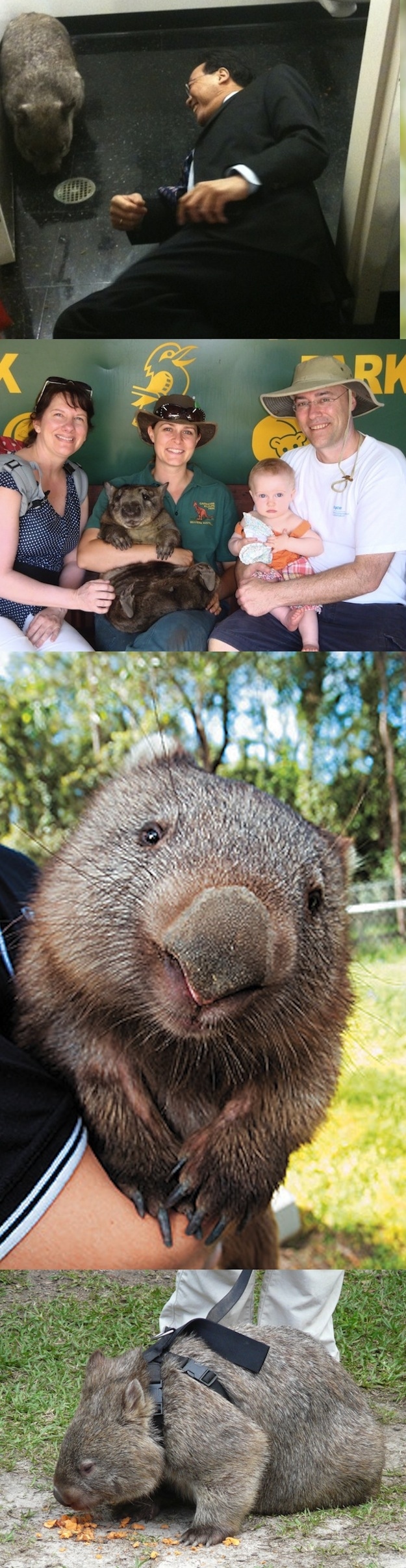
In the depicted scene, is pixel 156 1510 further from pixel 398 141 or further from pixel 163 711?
pixel 398 141

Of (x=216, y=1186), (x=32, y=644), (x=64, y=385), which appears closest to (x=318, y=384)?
(x=64, y=385)

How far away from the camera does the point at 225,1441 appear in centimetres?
401

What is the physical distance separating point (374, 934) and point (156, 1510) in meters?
2.12

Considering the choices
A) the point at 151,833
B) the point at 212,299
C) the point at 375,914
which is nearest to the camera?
the point at 151,833

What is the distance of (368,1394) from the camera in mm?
5426

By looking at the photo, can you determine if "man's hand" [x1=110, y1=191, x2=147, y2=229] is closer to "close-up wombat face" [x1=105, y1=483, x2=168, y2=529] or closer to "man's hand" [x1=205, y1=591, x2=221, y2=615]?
"close-up wombat face" [x1=105, y1=483, x2=168, y2=529]

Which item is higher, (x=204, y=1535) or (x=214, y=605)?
(x=214, y=605)

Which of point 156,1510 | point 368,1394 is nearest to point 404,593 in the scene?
point 156,1510

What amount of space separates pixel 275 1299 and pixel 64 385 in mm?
3510

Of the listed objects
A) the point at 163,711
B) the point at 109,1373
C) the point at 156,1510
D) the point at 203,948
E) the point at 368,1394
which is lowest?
the point at 368,1394

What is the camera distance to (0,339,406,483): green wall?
3.94 metres

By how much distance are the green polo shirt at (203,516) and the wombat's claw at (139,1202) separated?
1931 mm

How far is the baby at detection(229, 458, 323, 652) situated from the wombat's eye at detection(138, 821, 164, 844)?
0.76m

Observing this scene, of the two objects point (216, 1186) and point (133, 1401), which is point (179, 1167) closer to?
point (216, 1186)
